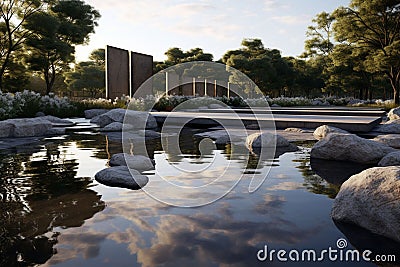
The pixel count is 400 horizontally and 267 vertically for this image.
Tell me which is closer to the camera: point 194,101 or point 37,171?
point 37,171

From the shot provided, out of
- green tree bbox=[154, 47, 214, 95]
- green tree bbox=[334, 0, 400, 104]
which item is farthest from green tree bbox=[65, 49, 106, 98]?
green tree bbox=[334, 0, 400, 104]

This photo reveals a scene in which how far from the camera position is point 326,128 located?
9.76m

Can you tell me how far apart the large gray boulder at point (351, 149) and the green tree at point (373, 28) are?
20.2 m

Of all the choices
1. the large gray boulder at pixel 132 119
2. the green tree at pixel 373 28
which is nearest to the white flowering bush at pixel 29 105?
the large gray boulder at pixel 132 119

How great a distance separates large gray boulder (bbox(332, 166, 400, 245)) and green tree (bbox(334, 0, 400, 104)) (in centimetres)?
2352

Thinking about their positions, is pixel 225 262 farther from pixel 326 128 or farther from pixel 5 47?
pixel 5 47

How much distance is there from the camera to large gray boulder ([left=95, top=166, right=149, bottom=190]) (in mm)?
4820

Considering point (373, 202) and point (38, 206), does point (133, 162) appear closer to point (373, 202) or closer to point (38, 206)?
point (38, 206)

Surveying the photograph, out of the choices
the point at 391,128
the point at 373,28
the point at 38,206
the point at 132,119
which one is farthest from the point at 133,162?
the point at 373,28

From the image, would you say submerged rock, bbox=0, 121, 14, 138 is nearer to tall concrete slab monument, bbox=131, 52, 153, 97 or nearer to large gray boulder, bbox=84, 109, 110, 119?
large gray boulder, bbox=84, 109, 110, 119

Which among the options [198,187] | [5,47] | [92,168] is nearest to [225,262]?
[198,187]

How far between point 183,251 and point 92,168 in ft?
11.9

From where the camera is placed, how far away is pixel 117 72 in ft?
71.9

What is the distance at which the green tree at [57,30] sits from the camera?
27.9 metres
